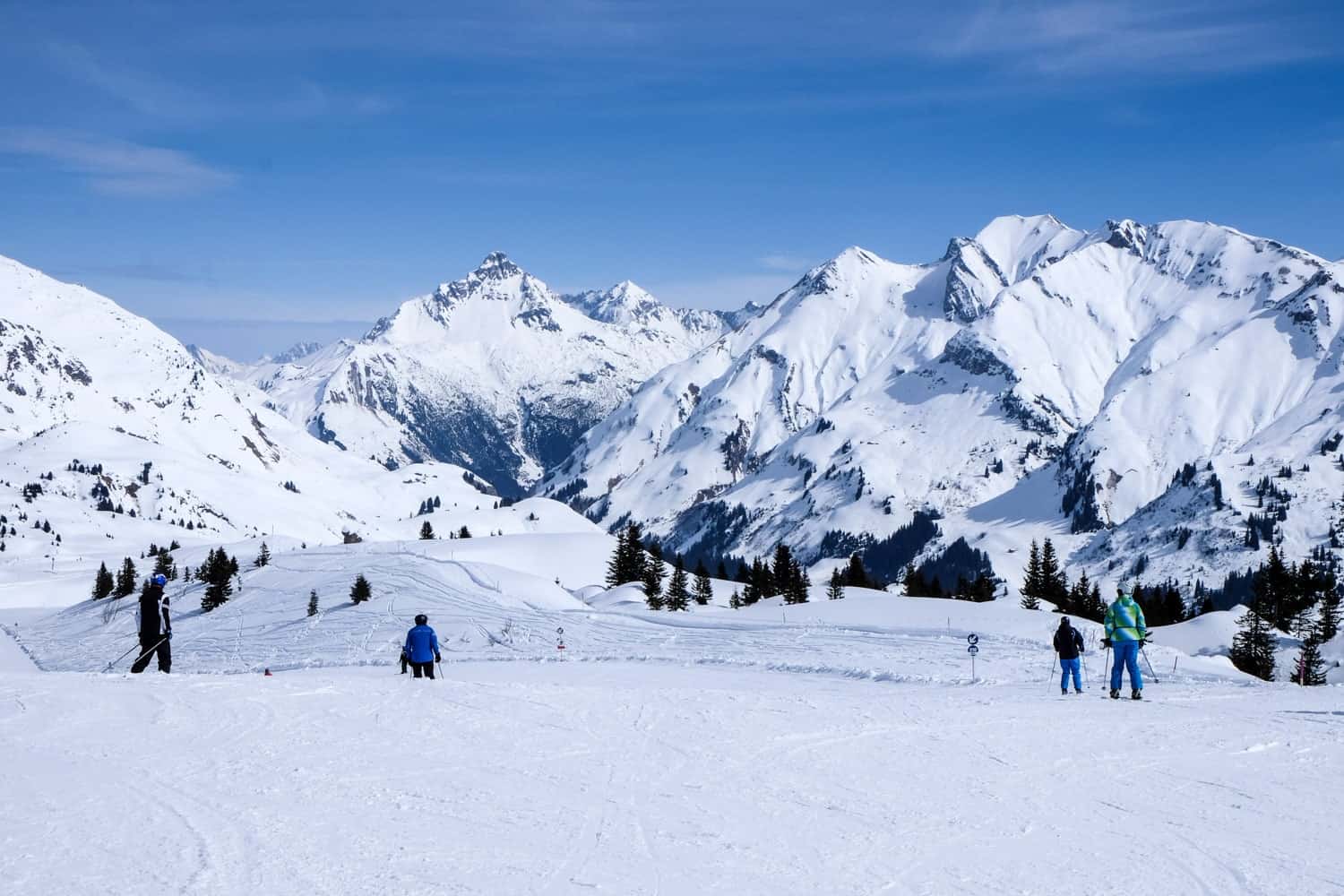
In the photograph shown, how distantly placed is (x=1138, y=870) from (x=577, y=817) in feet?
19.6

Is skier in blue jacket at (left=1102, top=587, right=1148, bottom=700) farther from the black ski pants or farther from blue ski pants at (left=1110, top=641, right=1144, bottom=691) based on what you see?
the black ski pants

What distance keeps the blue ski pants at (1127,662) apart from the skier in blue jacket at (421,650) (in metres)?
15.0

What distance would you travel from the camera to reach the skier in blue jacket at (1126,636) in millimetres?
22938

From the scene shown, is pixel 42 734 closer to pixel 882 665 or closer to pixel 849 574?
pixel 882 665

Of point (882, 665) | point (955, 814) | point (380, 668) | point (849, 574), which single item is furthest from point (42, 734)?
point (849, 574)

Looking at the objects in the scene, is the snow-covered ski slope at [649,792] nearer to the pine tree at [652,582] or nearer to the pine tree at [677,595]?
the pine tree at [652,582]

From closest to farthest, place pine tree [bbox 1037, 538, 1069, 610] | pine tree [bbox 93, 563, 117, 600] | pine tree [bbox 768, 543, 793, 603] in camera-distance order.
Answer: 1. pine tree [bbox 1037, 538, 1069, 610]
2. pine tree [bbox 768, 543, 793, 603]
3. pine tree [bbox 93, 563, 117, 600]

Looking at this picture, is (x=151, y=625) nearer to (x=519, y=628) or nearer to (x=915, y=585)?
(x=519, y=628)

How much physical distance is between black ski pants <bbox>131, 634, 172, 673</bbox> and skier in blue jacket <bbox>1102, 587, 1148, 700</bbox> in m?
20.9

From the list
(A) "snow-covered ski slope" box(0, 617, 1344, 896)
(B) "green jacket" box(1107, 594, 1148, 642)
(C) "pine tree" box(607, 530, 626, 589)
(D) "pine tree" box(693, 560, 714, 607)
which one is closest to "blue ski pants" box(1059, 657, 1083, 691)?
(B) "green jacket" box(1107, 594, 1148, 642)

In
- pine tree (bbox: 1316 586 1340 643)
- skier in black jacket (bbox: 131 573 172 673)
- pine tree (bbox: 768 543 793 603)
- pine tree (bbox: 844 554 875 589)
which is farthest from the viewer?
pine tree (bbox: 844 554 875 589)

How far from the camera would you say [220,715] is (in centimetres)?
1873

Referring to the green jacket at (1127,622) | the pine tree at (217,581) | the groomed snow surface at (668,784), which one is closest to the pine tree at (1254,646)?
the groomed snow surface at (668,784)

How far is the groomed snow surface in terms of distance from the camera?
35.0 feet
